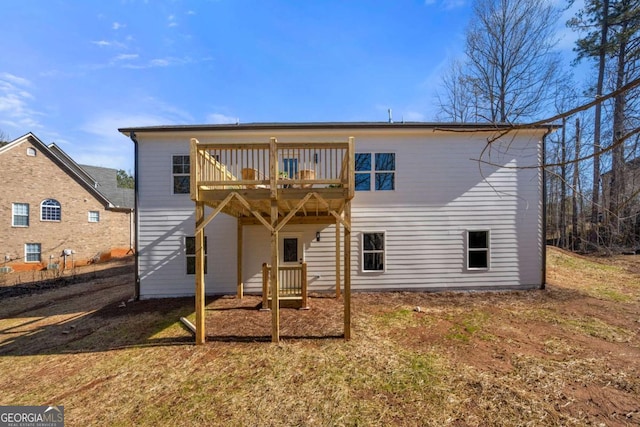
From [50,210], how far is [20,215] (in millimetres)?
1249

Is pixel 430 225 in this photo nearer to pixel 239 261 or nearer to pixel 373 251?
pixel 373 251

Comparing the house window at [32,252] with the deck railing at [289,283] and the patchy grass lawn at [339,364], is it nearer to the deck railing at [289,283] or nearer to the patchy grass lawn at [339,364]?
the patchy grass lawn at [339,364]

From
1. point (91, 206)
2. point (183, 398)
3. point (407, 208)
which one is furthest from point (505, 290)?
point (91, 206)

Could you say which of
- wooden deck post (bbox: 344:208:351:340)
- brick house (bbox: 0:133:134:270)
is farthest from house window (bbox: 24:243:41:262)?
wooden deck post (bbox: 344:208:351:340)

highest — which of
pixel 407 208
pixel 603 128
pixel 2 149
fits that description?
pixel 603 128

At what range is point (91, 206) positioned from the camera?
17250 millimetres

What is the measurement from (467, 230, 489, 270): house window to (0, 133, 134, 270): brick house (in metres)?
21.3

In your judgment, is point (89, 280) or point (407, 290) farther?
point (89, 280)

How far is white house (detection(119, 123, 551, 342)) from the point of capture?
7.92 metres

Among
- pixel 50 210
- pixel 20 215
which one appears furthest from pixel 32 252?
pixel 50 210

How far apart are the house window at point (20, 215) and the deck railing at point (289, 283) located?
17.8 metres

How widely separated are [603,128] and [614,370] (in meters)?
16.4

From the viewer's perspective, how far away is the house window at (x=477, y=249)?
27.2ft

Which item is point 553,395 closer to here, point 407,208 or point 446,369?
point 446,369
